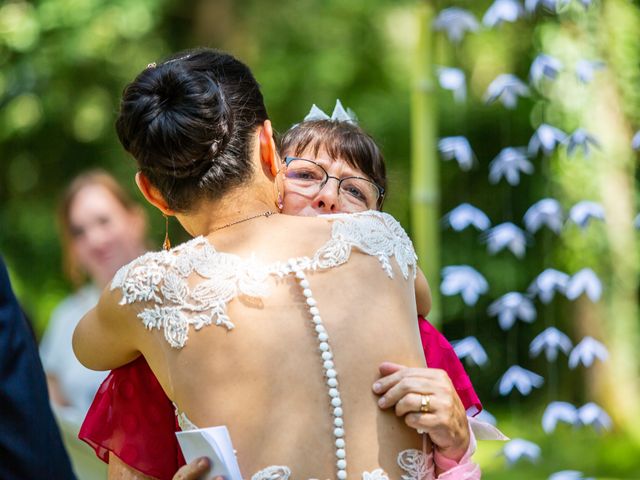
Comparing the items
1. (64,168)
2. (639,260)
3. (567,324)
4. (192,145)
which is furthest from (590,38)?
(64,168)

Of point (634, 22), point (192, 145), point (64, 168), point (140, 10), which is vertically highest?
point (140, 10)

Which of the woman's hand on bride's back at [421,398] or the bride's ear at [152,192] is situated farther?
the bride's ear at [152,192]

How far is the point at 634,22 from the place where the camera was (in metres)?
5.93

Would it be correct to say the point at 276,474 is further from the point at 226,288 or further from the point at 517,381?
the point at 517,381

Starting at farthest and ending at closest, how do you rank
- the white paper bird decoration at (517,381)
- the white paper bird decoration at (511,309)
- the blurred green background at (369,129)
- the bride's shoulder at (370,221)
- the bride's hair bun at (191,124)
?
the blurred green background at (369,129) → the white paper bird decoration at (511,309) → the white paper bird decoration at (517,381) → the bride's shoulder at (370,221) → the bride's hair bun at (191,124)

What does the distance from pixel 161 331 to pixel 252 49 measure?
31.7 ft

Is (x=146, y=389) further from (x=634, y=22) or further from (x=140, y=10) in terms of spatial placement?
(x=140, y=10)

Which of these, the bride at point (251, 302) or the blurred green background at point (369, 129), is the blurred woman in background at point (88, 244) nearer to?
the bride at point (251, 302)

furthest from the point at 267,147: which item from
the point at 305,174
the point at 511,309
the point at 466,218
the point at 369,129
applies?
the point at 369,129

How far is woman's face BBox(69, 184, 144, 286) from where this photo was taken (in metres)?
5.47

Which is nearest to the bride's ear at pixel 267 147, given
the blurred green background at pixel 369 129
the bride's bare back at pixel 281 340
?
the bride's bare back at pixel 281 340

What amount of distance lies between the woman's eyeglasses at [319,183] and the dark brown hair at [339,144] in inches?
2.9

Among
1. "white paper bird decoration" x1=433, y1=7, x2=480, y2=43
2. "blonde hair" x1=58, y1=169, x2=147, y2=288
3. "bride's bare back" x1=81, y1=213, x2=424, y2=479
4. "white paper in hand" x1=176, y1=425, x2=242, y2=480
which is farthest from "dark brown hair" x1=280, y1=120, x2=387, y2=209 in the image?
"blonde hair" x1=58, y1=169, x2=147, y2=288

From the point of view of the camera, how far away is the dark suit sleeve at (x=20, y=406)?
2.10m
